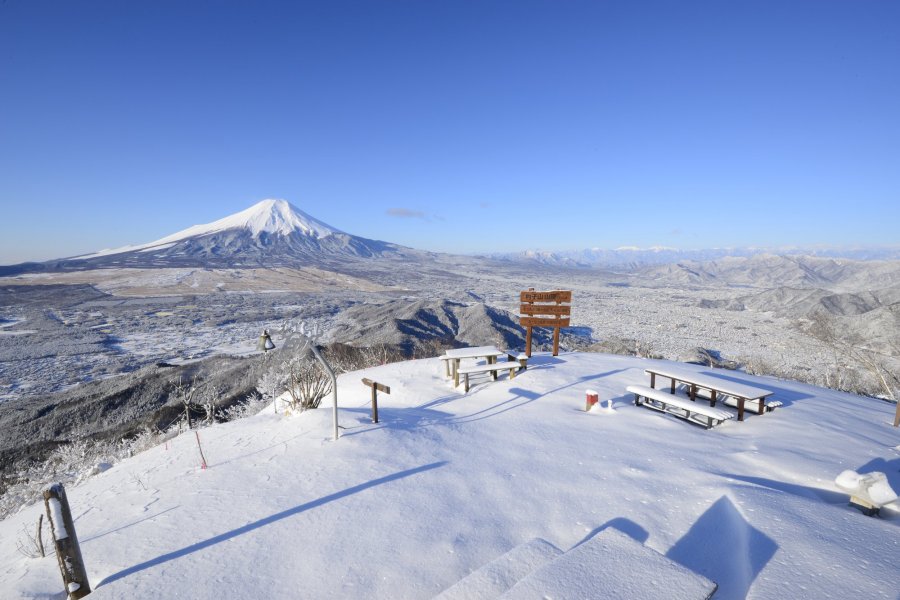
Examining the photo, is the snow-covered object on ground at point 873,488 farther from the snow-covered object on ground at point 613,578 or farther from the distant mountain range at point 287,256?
the distant mountain range at point 287,256

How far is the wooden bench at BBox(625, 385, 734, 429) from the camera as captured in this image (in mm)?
6090

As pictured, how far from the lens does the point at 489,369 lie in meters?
8.59

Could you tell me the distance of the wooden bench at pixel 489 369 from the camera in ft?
27.3

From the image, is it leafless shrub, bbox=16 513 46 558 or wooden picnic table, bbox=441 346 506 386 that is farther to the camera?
wooden picnic table, bbox=441 346 506 386

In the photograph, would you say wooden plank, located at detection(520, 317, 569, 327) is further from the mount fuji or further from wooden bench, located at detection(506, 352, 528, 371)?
the mount fuji

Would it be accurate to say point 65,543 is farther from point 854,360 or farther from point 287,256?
point 287,256

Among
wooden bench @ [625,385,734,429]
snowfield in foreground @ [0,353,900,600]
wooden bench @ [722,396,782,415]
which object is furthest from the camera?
wooden bench @ [722,396,782,415]

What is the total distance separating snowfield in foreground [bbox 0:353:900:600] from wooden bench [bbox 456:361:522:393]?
1469 mm

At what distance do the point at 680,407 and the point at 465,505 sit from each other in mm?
4355

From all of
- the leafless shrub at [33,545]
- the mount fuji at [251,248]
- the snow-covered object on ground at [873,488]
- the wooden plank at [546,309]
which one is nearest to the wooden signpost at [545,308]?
the wooden plank at [546,309]

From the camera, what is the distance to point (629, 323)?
43.6 meters

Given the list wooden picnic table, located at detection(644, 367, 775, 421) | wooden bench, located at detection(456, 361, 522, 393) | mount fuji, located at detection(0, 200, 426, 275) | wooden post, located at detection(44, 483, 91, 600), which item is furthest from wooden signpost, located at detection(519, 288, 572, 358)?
mount fuji, located at detection(0, 200, 426, 275)

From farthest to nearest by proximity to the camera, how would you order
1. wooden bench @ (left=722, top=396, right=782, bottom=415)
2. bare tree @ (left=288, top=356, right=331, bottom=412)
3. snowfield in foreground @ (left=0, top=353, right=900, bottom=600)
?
bare tree @ (left=288, top=356, right=331, bottom=412)
wooden bench @ (left=722, top=396, right=782, bottom=415)
snowfield in foreground @ (left=0, top=353, right=900, bottom=600)

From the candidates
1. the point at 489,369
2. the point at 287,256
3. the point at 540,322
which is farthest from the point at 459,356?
the point at 287,256
